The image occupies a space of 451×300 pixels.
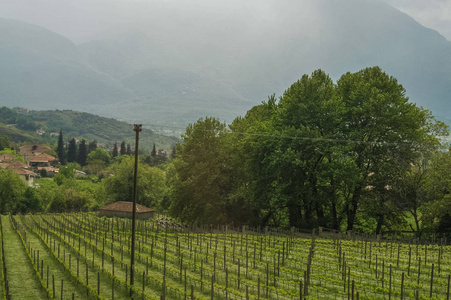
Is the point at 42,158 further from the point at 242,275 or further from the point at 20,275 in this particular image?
the point at 242,275

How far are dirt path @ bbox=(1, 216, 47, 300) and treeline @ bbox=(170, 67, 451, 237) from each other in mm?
15846

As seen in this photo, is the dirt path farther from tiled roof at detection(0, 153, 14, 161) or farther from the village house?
tiled roof at detection(0, 153, 14, 161)

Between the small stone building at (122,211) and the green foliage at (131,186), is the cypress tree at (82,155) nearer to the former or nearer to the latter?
the green foliage at (131,186)

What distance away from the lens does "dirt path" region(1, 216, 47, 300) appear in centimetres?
1612

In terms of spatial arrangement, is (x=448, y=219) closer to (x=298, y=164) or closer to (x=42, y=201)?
(x=298, y=164)

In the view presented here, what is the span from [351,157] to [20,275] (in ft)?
67.5

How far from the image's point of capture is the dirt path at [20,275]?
52.9ft

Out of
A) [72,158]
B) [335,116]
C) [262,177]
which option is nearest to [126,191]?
[262,177]

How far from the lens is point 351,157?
29203mm

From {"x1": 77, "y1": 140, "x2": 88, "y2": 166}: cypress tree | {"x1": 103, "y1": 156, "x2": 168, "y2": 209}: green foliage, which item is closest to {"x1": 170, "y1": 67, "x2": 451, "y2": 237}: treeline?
{"x1": 103, "y1": 156, "x2": 168, "y2": 209}: green foliage

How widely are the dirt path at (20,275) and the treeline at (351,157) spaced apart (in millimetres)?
15846

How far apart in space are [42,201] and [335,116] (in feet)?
165

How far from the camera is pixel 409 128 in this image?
29.4m

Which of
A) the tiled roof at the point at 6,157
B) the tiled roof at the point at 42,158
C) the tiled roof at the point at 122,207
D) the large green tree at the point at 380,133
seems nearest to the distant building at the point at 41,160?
the tiled roof at the point at 42,158
